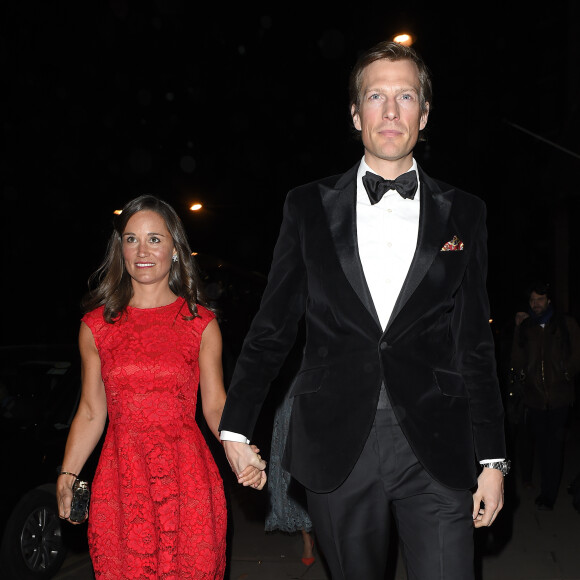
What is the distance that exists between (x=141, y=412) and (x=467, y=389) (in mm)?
1571

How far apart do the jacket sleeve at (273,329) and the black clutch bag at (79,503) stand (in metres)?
1.10

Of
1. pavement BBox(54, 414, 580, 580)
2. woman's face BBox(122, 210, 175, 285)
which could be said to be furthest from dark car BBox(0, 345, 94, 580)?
woman's face BBox(122, 210, 175, 285)

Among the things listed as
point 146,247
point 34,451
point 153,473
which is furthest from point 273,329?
point 34,451

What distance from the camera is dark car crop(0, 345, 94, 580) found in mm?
5094

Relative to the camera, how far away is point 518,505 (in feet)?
24.2

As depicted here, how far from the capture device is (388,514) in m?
2.55

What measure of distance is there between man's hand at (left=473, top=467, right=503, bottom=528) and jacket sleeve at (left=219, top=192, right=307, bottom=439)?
0.82 meters

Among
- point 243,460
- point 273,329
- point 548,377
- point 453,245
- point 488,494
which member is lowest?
point 548,377

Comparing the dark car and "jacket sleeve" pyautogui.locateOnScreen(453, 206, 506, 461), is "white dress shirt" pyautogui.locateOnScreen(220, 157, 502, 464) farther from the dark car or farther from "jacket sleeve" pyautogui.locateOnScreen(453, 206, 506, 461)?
the dark car

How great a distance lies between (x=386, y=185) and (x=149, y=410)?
1.57 metres

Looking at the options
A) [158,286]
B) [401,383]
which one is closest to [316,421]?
[401,383]

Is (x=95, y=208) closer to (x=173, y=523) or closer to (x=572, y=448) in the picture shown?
(x=572, y=448)

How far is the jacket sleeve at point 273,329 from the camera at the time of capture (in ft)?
8.91

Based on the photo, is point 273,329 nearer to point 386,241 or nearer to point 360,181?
point 386,241
